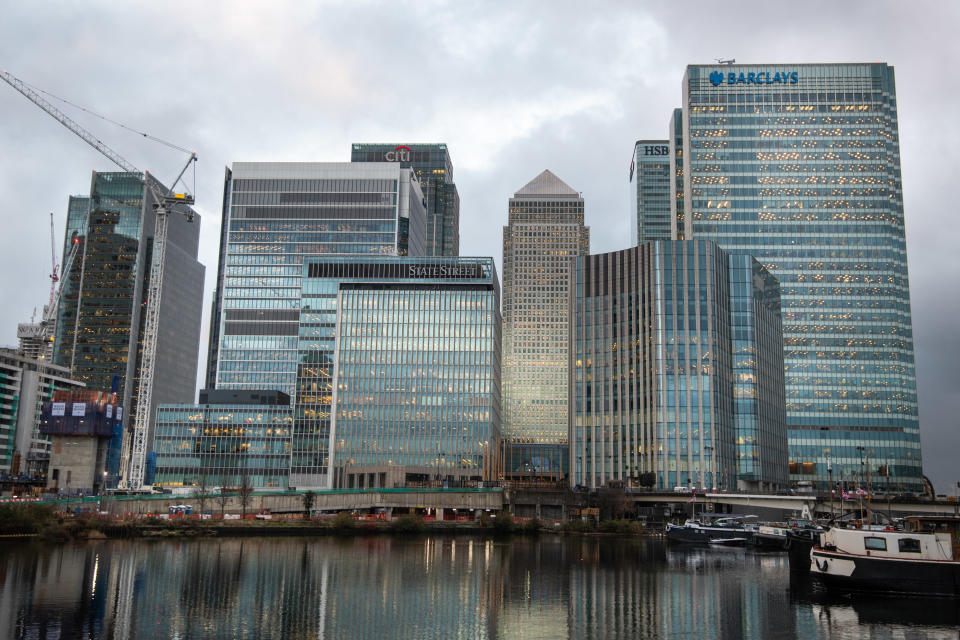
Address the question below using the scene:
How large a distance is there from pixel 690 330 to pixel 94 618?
149761mm

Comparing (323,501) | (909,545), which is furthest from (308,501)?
(909,545)

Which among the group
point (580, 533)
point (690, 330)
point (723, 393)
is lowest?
point (580, 533)

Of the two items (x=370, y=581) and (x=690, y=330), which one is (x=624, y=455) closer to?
(x=690, y=330)

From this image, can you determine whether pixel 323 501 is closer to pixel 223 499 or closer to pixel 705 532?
pixel 223 499

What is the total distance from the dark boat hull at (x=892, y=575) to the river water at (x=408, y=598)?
1809 millimetres

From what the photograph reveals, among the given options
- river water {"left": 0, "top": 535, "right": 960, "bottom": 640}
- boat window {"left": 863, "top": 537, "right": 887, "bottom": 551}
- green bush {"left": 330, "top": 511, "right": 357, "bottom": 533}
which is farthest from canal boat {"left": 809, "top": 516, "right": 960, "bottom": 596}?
green bush {"left": 330, "top": 511, "right": 357, "bottom": 533}

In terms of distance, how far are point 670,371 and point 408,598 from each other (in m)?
130

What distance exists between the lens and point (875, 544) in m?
64.3

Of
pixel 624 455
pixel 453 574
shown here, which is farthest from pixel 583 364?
pixel 453 574

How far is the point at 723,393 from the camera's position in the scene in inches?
6988

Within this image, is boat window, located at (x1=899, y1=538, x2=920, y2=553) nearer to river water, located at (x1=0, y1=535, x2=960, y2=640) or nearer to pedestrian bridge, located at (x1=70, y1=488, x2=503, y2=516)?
river water, located at (x1=0, y1=535, x2=960, y2=640)

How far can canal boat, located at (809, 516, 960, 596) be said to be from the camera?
205 ft

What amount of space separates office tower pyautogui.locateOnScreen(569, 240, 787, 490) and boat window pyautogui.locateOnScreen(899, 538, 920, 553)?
10321cm

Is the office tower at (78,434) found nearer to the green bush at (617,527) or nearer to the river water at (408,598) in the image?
the river water at (408,598)
